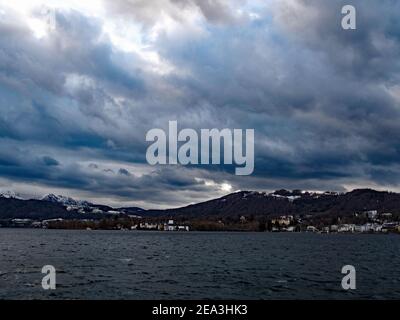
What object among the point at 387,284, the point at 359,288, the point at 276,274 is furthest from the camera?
the point at 276,274

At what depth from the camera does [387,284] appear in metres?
69.4

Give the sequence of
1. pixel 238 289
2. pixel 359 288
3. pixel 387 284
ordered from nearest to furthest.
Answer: pixel 238 289 < pixel 359 288 < pixel 387 284
